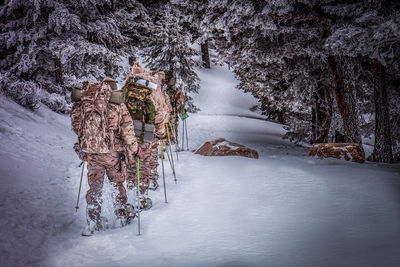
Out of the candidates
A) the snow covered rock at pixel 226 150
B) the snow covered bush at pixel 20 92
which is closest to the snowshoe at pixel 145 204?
the snow covered rock at pixel 226 150

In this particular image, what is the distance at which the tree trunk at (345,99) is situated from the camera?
10188mm

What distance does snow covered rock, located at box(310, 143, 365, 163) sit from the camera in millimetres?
9211

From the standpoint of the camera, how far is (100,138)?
4328 millimetres

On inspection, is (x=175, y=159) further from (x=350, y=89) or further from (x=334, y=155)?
(x=350, y=89)

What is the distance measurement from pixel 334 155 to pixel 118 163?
23.4 feet

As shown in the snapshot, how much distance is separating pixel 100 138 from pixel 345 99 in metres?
8.59

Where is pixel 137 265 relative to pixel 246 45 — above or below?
below

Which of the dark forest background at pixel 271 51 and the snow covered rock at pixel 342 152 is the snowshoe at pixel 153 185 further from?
the snow covered rock at pixel 342 152

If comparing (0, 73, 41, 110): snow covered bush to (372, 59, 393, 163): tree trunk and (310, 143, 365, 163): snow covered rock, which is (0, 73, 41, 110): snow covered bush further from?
(372, 59, 393, 163): tree trunk

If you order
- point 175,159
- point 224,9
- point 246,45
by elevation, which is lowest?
point 175,159

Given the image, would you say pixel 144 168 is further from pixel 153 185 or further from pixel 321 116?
pixel 321 116

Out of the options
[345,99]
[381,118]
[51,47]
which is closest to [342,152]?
[345,99]

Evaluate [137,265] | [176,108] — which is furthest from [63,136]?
[137,265]

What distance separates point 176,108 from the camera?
32.7 feet
